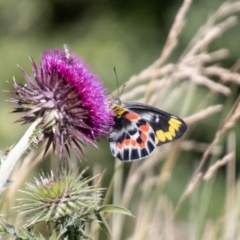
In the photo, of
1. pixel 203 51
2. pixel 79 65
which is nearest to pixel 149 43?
pixel 203 51

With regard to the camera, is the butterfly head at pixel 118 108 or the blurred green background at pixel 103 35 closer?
the butterfly head at pixel 118 108

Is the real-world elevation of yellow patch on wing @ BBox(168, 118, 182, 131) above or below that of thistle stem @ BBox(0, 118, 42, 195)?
above

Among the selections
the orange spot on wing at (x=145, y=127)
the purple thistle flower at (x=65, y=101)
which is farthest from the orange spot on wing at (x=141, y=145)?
the purple thistle flower at (x=65, y=101)

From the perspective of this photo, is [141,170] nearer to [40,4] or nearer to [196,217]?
[196,217]

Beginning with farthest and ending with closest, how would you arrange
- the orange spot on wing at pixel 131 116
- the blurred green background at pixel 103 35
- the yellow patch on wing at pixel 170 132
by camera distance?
the blurred green background at pixel 103 35 < the yellow patch on wing at pixel 170 132 < the orange spot on wing at pixel 131 116

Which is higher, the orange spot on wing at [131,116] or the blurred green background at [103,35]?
the blurred green background at [103,35]

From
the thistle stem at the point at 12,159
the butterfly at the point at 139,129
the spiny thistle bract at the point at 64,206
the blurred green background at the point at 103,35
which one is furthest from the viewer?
the blurred green background at the point at 103,35

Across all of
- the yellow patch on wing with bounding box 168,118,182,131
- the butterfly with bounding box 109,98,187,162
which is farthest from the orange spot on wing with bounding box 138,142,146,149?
the yellow patch on wing with bounding box 168,118,182,131

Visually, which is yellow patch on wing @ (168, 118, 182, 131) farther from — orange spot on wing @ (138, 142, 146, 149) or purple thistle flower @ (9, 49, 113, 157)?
purple thistle flower @ (9, 49, 113, 157)

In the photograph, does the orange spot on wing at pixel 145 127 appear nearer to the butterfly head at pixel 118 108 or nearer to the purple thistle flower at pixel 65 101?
the butterfly head at pixel 118 108
